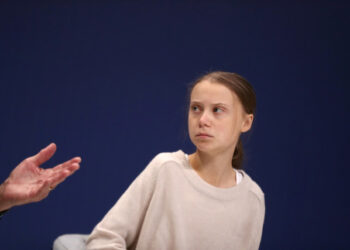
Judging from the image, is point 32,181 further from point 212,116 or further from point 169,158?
point 212,116

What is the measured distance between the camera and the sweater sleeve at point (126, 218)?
4.94 ft

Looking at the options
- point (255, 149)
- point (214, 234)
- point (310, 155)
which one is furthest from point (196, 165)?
point (310, 155)

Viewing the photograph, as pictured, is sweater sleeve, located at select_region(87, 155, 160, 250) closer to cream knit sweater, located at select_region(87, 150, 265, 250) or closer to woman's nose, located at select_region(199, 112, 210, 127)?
cream knit sweater, located at select_region(87, 150, 265, 250)

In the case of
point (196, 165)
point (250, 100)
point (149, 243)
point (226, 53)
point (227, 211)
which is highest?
point (226, 53)

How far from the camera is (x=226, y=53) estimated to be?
2.72 metres

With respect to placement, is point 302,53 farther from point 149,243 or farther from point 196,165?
point 149,243

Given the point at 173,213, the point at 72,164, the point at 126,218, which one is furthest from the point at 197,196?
the point at 72,164

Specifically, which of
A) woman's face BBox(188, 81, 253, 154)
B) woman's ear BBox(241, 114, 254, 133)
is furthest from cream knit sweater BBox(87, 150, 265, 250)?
woman's ear BBox(241, 114, 254, 133)

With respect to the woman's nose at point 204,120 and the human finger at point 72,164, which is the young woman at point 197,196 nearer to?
the woman's nose at point 204,120

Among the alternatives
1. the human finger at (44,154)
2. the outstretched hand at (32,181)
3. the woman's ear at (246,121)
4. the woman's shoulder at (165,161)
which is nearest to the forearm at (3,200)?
the outstretched hand at (32,181)

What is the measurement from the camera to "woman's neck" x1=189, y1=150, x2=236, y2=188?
5.46 feet

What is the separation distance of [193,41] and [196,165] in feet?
3.96

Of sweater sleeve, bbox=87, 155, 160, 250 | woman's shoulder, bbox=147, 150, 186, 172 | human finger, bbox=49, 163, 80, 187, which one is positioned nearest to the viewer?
human finger, bbox=49, 163, 80, 187

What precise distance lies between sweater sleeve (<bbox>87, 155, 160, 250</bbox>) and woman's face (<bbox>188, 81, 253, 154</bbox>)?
0.61 feet
